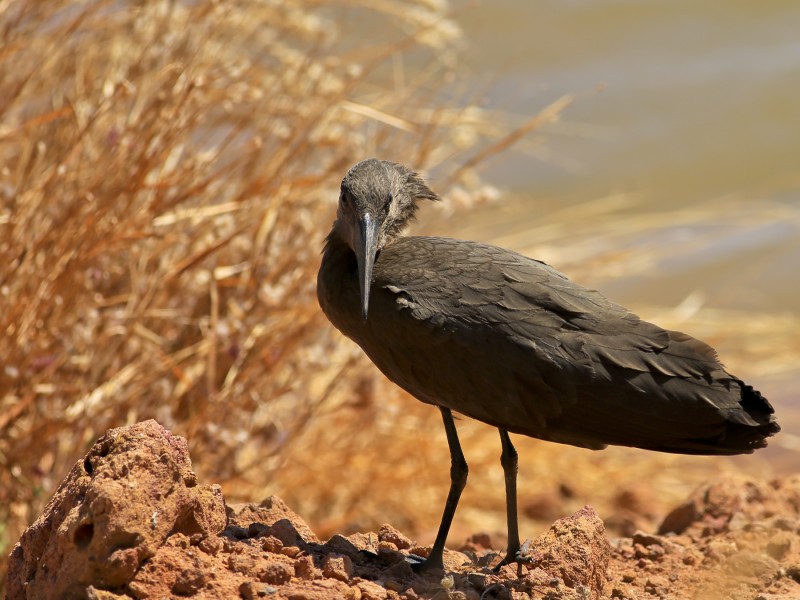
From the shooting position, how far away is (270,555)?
3443mm

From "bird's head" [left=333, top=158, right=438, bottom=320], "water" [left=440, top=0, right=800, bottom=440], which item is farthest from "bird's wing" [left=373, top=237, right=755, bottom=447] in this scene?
"water" [left=440, top=0, right=800, bottom=440]

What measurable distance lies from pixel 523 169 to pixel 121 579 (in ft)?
30.0

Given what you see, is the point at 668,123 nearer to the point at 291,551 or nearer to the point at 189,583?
the point at 291,551

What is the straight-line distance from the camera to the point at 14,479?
4.88 m

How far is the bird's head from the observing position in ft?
12.2

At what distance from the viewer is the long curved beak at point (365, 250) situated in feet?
11.9

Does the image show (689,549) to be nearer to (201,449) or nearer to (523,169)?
(201,449)

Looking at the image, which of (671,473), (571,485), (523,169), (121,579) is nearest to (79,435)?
(121,579)

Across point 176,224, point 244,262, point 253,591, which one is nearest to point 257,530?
point 253,591

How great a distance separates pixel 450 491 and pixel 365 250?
83cm

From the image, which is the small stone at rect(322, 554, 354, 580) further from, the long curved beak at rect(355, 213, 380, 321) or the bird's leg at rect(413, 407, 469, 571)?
the long curved beak at rect(355, 213, 380, 321)

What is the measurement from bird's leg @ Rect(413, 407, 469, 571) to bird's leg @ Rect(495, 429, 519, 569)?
0.14 metres

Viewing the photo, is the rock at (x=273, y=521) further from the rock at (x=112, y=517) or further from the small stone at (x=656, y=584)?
the small stone at (x=656, y=584)

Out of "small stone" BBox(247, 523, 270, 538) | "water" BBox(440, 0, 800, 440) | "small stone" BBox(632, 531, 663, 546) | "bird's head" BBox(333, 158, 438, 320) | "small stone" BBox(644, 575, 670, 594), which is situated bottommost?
"small stone" BBox(247, 523, 270, 538)
